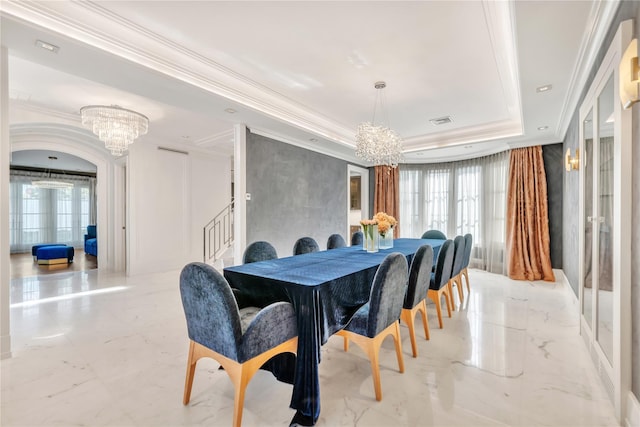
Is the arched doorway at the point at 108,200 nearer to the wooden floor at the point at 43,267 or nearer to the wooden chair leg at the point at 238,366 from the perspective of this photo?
the wooden floor at the point at 43,267

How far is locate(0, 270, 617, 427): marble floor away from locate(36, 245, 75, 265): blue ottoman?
13.7 feet

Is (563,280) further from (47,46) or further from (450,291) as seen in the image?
(47,46)

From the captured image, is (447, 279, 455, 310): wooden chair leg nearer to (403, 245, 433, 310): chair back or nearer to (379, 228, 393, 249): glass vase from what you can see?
(379, 228, 393, 249): glass vase

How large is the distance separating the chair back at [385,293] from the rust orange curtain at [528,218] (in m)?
4.30

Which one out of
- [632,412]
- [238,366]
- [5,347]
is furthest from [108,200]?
[632,412]

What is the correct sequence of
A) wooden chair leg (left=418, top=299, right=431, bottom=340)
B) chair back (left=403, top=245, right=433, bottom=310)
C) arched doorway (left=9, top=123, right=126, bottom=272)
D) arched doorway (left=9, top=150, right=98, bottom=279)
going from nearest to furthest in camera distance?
chair back (left=403, top=245, right=433, bottom=310), wooden chair leg (left=418, top=299, right=431, bottom=340), arched doorway (left=9, top=123, right=126, bottom=272), arched doorway (left=9, top=150, right=98, bottom=279)

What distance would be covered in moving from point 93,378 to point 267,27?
2.99 meters

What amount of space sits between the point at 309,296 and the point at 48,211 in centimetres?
1166

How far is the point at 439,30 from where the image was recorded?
2377 millimetres

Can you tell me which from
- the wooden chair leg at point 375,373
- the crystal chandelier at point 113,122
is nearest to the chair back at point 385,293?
the wooden chair leg at point 375,373

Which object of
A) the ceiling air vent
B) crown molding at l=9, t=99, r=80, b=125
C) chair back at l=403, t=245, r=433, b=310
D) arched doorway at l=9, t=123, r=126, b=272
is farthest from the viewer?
arched doorway at l=9, t=123, r=126, b=272

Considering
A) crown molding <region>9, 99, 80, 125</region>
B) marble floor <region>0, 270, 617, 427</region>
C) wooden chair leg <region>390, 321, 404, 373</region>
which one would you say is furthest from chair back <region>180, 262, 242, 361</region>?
crown molding <region>9, 99, 80, 125</region>

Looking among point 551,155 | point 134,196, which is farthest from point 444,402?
point 134,196

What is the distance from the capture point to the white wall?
5430mm
